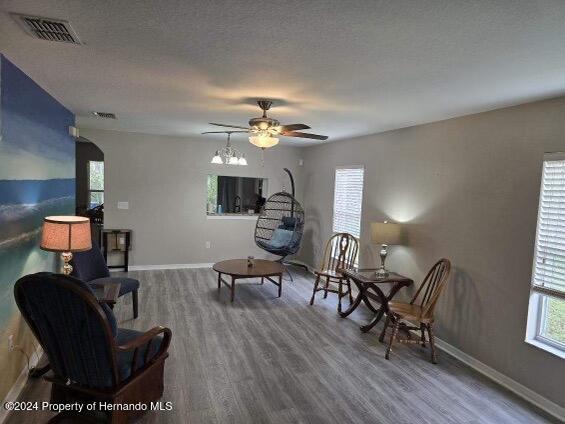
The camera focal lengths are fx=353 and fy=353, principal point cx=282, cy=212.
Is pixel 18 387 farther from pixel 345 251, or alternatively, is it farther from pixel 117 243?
pixel 345 251

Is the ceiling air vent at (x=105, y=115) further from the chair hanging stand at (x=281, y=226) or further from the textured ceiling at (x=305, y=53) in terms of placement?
the chair hanging stand at (x=281, y=226)

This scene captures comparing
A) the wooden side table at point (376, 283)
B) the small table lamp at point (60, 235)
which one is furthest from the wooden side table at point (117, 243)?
the wooden side table at point (376, 283)

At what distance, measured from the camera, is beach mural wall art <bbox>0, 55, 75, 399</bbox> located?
7.93 feet

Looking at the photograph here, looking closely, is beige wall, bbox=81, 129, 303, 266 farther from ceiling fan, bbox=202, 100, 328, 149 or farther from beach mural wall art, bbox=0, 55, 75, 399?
ceiling fan, bbox=202, 100, 328, 149

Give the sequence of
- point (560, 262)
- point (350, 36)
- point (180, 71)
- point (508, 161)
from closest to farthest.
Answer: point (350, 36) → point (180, 71) → point (560, 262) → point (508, 161)

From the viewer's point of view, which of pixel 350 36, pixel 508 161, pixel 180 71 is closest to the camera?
pixel 350 36

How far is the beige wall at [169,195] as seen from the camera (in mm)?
6086

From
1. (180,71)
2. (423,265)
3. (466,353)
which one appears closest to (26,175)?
(180,71)

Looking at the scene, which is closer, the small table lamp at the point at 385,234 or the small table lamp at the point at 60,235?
the small table lamp at the point at 60,235

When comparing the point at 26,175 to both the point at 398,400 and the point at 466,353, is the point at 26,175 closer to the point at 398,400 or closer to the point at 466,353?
the point at 398,400

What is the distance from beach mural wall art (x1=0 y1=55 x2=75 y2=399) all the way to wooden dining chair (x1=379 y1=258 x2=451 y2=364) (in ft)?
10.5

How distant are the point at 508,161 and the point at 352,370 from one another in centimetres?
234

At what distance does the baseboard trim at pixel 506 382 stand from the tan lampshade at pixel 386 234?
119 centimetres

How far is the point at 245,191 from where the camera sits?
23.8 feet
